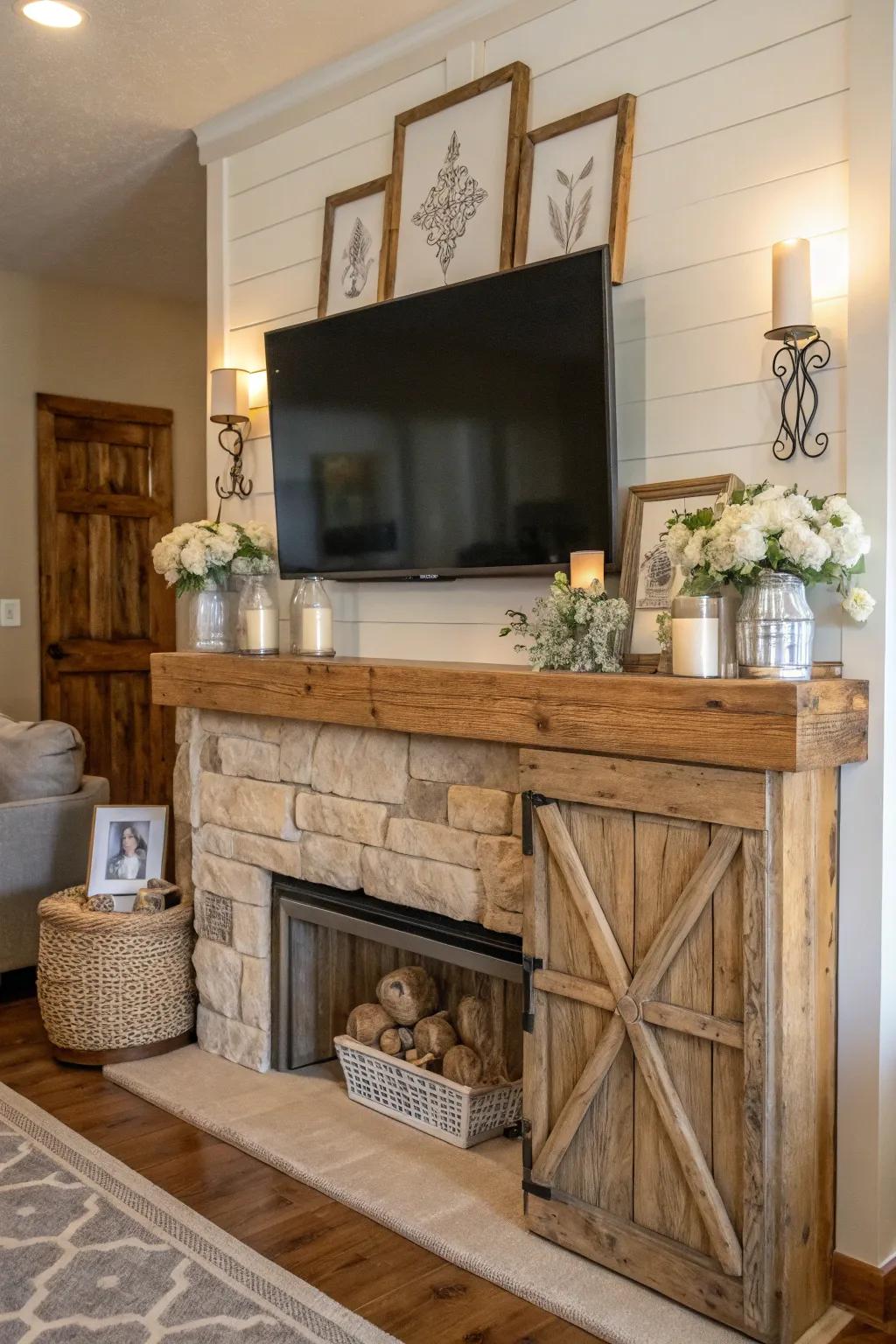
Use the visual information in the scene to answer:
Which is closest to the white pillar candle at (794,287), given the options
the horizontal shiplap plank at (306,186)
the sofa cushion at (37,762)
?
the horizontal shiplap plank at (306,186)

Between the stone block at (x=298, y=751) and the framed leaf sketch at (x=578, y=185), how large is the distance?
1.24m

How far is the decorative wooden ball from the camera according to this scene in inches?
114

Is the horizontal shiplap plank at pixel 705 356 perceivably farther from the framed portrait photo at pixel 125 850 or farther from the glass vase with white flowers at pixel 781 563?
the framed portrait photo at pixel 125 850

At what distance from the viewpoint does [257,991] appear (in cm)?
308

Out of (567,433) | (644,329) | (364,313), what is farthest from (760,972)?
(364,313)

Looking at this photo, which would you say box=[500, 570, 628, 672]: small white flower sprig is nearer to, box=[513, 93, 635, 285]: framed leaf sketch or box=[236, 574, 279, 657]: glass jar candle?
box=[513, 93, 635, 285]: framed leaf sketch

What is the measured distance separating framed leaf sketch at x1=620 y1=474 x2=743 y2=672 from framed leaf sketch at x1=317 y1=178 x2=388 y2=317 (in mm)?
1014

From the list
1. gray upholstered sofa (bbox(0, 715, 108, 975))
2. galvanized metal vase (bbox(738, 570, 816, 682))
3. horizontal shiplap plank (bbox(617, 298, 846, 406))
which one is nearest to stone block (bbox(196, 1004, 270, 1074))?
gray upholstered sofa (bbox(0, 715, 108, 975))

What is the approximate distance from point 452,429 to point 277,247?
1054mm

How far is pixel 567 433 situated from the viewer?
94.8 inches

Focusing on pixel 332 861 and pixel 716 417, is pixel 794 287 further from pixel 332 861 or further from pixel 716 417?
pixel 332 861

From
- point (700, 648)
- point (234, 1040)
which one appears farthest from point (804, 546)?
→ point (234, 1040)

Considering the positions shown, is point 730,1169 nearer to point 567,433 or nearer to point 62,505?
point 567,433

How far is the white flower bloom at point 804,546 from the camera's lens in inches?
75.4
